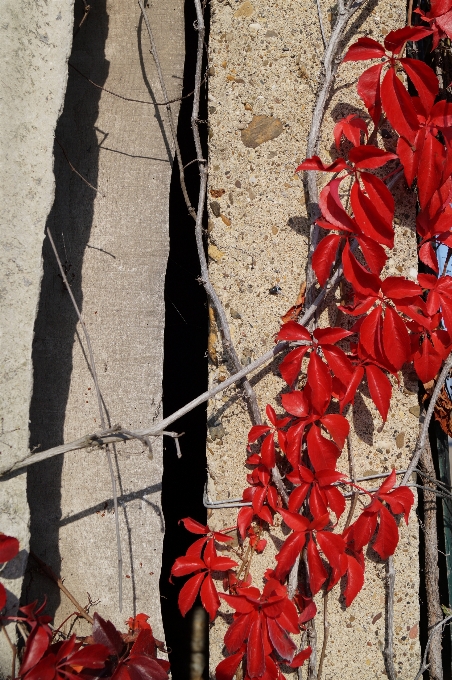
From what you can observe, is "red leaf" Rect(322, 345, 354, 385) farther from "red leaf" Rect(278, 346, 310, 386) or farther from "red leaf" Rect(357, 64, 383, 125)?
"red leaf" Rect(357, 64, 383, 125)

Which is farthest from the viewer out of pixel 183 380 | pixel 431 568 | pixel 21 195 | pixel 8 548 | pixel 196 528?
pixel 183 380

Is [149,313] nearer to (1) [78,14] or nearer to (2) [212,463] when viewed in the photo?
(2) [212,463]

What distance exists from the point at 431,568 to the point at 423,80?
1.27 m

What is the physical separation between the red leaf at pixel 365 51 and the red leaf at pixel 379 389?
75cm

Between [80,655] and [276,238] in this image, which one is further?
[276,238]

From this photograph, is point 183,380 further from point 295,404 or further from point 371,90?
point 371,90

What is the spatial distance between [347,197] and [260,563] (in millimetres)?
981

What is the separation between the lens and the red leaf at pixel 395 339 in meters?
1.25

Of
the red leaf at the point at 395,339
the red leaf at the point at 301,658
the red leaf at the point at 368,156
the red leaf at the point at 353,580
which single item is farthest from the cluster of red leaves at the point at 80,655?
the red leaf at the point at 368,156

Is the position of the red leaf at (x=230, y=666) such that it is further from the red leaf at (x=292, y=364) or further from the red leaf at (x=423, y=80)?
the red leaf at (x=423, y=80)

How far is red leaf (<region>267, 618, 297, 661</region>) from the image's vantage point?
124 cm

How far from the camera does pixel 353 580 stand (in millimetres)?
1306

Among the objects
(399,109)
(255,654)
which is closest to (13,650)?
(255,654)

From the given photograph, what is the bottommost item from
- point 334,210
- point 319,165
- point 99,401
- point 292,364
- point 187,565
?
point 187,565
